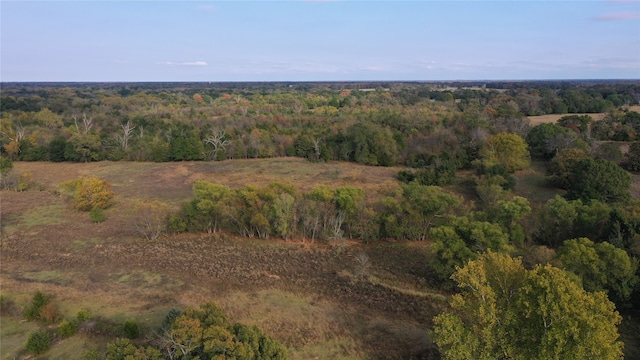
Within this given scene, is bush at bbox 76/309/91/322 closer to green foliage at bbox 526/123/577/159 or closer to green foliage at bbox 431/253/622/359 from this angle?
green foliage at bbox 431/253/622/359

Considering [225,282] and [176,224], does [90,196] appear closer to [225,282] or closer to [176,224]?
[176,224]

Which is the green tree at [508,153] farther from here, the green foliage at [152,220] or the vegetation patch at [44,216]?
the vegetation patch at [44,216]

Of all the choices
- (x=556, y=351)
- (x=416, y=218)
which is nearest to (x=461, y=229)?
(x=416, y=218)

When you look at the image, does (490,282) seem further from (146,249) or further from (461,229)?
(146,249)

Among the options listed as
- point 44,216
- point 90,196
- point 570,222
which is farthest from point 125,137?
point 570,222

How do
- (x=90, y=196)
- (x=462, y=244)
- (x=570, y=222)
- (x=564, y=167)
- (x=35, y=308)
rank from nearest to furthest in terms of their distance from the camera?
1. (x=35, y=308)
2. (x=462, y=244)
3. (x=570, y=222)
4. (x=90, y=196)
5. (x=564, y=167)
